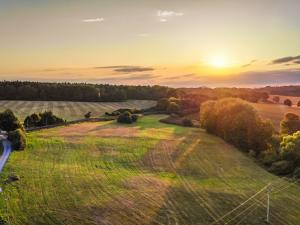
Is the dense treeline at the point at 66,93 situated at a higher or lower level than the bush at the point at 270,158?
higher

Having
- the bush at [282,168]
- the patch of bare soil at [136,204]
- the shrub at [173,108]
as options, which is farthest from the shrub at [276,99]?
the patch of bare soil at [136,204]

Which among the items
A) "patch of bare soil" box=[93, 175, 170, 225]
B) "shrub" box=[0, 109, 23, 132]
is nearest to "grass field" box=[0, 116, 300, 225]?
"patch of bare soil" box=[93, 175, 170, 225]

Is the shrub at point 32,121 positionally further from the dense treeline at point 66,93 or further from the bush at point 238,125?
the dense treeline at point 66,93

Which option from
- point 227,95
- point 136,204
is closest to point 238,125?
point 136,204

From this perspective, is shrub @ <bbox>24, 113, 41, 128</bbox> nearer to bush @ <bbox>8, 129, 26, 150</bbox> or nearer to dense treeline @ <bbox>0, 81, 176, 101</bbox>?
bush @ <bbox>8, 129, 26, 150</bbox>

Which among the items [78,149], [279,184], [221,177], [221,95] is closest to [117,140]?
[78,149]

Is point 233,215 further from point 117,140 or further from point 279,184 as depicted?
point 117,140

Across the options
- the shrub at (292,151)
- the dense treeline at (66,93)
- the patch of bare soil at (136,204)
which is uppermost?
the dense treeline at (66,93)
